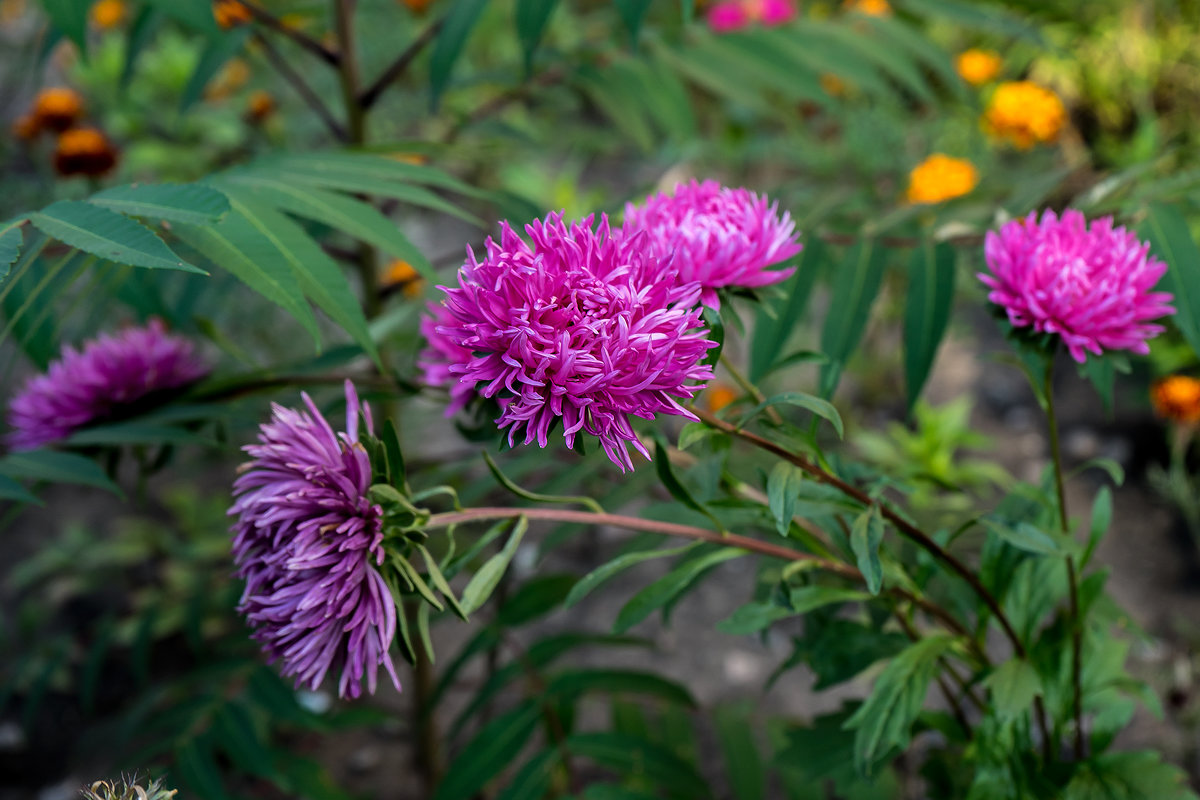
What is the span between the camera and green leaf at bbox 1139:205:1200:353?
760mm

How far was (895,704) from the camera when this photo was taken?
2.28 ft

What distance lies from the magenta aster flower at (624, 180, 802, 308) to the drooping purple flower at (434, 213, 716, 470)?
3.8 inches

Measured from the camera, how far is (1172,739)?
4.86 feet

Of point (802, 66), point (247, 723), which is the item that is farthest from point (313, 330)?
point (802, 66)

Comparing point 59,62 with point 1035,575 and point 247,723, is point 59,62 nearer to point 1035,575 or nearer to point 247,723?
point 247,723

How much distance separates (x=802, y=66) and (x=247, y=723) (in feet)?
3.52

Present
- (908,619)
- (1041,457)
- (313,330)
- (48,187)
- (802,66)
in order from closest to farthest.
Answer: (313,330) < (908,619) < (802,66) < (48,187) < (1041,457)

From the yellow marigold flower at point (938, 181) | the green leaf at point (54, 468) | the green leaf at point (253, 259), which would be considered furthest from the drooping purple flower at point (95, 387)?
the yellow marigold flower at point (938, 181)

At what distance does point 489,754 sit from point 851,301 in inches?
24.0

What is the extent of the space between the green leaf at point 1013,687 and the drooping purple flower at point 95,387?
803mm

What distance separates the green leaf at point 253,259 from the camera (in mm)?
607

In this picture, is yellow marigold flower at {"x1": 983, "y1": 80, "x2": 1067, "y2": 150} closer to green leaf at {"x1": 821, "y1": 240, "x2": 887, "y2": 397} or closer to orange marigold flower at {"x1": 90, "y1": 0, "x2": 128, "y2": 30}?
green leaf at {"x1": 821, "y1": 240, "x2": 887, "y2": 397}

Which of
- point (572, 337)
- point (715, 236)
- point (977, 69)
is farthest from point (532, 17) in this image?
point (977, 69)

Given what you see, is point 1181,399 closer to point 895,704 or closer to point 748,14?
point 748,14
